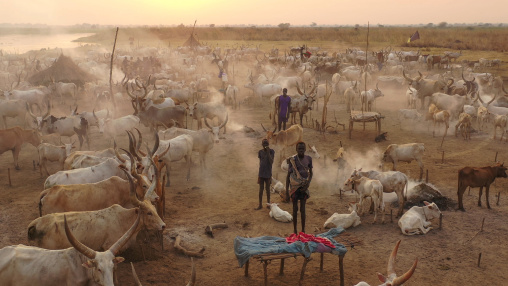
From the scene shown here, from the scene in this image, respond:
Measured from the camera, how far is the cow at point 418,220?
9500 millimetres

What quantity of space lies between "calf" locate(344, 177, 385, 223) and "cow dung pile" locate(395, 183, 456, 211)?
1.34 meters

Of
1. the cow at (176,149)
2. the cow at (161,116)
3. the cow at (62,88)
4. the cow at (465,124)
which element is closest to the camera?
the cow at (176,149)

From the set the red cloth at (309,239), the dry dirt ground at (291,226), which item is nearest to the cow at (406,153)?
the dry dirt ground at (291,226)

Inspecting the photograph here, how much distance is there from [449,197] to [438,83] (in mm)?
12892

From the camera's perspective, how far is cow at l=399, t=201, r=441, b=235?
9500mm

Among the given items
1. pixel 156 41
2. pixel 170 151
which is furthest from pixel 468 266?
pixel 156 41

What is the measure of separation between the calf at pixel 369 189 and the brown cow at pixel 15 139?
1063cm

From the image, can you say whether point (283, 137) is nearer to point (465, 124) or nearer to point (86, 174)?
point (86, 174)

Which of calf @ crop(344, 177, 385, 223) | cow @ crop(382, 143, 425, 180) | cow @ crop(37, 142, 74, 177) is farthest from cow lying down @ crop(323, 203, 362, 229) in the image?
cow @ crop(37, 142, 74, 177)

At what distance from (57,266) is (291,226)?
218 inches

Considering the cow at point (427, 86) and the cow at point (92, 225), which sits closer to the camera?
the cow at point (92, 225)

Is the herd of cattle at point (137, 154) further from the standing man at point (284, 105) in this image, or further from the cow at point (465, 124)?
the standing man at point (284, 105)

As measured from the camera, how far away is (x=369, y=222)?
10.3 metres

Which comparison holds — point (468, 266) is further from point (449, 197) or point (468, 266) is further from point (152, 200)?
point (152, 200)
